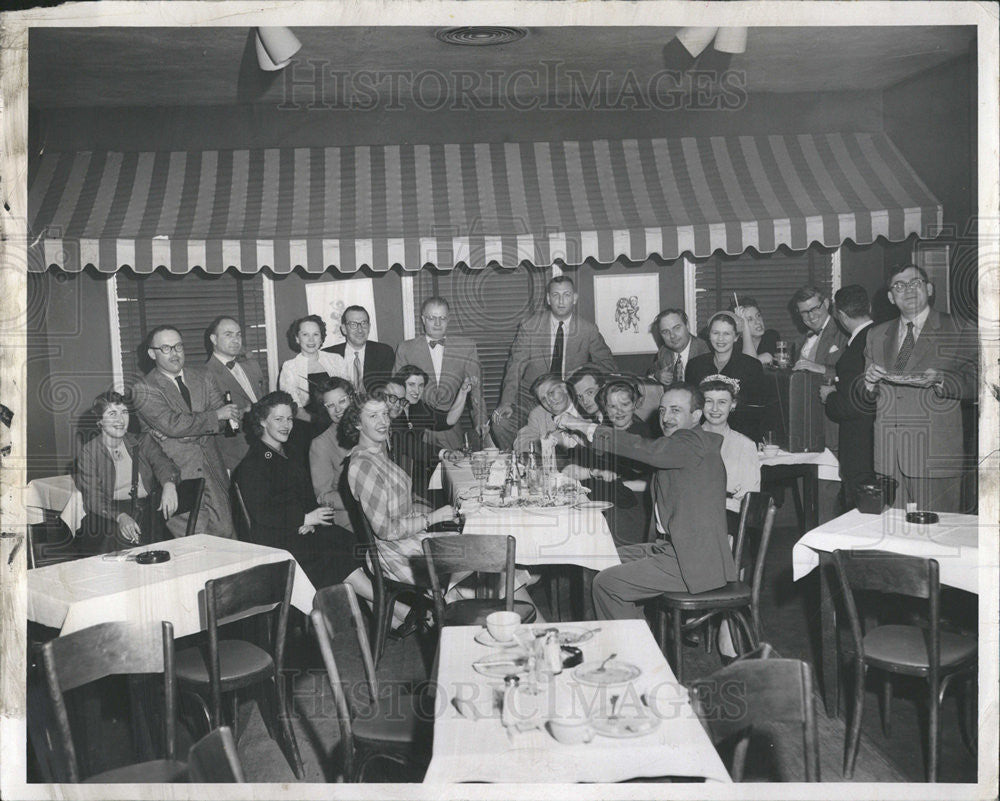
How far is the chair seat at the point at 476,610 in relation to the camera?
432 centimetres

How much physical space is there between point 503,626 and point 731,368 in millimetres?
3766

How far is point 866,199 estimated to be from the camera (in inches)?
270

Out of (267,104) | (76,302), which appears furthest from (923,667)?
(76,302)

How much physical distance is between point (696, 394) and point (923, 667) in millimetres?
1722

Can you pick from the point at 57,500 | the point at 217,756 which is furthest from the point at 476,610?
the point at 57,500

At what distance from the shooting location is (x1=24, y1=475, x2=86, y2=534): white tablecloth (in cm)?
491

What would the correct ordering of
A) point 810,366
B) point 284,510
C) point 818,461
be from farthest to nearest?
point 810,366 → point 818,461 → point 284,510

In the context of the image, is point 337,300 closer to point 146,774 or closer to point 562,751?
point 146,774

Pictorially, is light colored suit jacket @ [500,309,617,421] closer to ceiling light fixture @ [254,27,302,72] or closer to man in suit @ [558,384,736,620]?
man in suit @ [558,384,736,620]

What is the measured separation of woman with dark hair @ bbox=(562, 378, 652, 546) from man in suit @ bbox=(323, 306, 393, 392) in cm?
174

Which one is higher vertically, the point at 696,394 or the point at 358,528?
the point at 696,394

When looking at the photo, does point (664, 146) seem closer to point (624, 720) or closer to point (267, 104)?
point (267, 104)

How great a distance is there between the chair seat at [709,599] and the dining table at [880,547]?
30 centimetres

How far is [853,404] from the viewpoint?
6.08 meters
